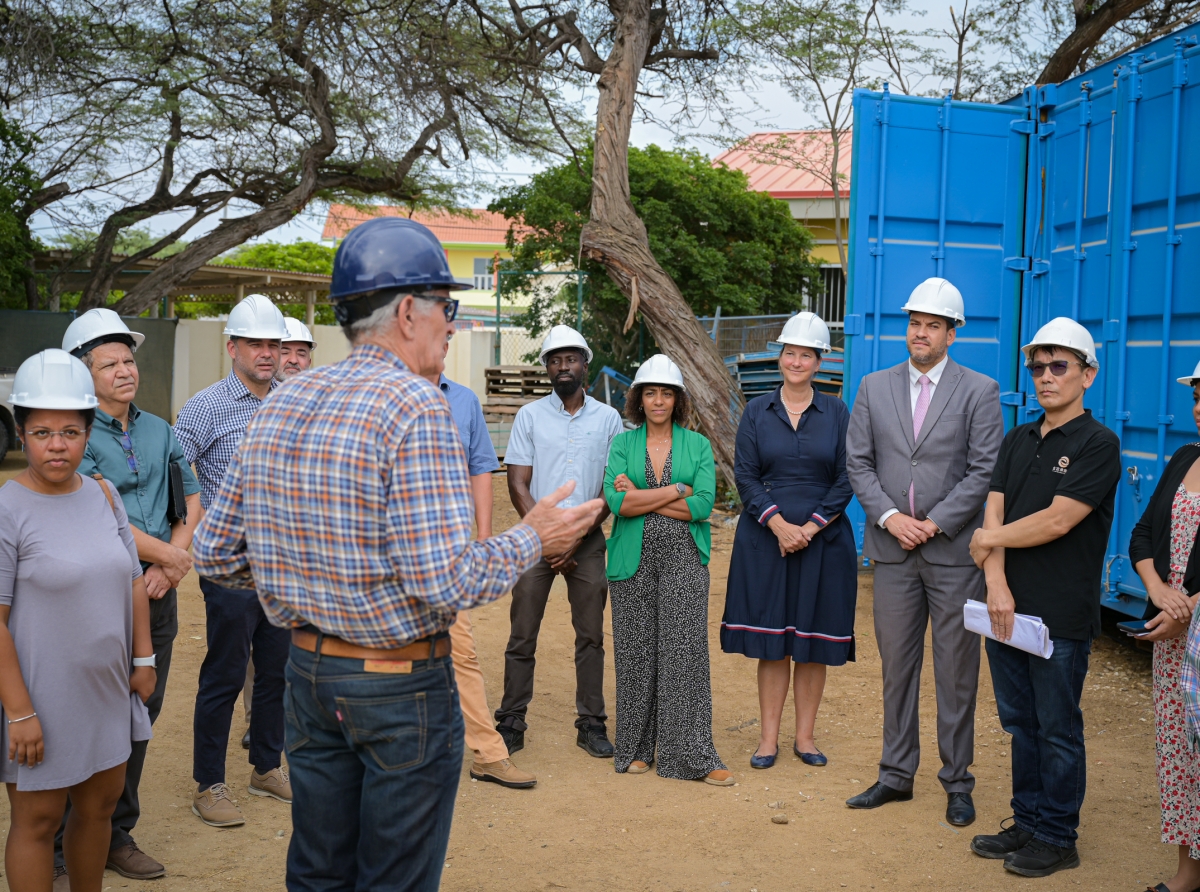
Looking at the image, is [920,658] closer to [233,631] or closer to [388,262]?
[233,631]

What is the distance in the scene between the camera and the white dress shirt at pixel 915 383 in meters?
4.65

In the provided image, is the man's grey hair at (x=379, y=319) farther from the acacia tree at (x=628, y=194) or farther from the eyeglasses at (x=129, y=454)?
the acacia tree at (x=628, y=194)

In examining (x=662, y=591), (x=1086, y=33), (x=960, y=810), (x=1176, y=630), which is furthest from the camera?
(x=1086, y=33)

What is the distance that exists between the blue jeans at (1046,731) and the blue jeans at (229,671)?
9.49 feet

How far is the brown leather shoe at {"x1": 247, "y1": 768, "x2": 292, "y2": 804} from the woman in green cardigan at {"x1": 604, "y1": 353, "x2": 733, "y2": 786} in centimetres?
152

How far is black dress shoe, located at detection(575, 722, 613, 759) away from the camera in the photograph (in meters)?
5.28

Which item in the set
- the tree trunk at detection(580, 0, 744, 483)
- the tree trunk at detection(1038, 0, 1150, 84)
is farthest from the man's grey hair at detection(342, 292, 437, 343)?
the tree trunk at detection(1038, 0, 1150, 84)

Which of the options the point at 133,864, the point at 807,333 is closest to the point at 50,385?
the point at 133,864

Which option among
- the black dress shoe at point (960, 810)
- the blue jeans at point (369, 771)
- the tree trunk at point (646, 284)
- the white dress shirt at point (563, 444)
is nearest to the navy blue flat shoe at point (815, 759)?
the black dress shoe at point (960, 810)

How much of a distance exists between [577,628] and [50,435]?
9.81 ft

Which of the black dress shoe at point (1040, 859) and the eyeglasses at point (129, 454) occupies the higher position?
the eyeglasses at point (129, 454)

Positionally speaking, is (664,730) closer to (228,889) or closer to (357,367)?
(228,889)

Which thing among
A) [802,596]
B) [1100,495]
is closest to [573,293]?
[802,596]

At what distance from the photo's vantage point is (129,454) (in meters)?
3.91
